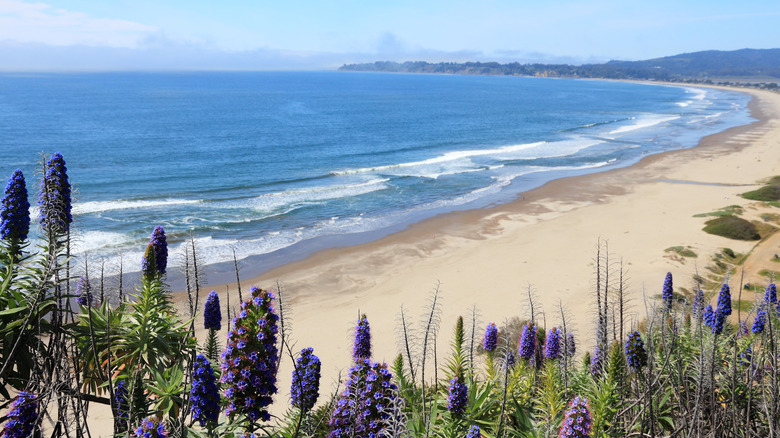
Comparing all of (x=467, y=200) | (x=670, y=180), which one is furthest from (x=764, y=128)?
(x=467, y=200)

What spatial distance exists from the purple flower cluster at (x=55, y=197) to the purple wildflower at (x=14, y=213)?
0.28m

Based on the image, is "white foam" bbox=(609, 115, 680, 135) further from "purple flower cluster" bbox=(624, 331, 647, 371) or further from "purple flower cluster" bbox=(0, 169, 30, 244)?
"purple flower cluster" bbox=(0, 169, 30, 244)

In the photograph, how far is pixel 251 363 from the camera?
480cm

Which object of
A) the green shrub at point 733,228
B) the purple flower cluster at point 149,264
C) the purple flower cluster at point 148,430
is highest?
the purple flower cluster at point 149,264

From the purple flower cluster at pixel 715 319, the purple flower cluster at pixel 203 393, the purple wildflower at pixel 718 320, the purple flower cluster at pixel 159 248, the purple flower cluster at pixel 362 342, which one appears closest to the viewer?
the purple flower cluster at pixel 203 393

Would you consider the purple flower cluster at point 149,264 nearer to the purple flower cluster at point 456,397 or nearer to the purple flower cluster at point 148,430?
the purple flower cluster at point 148,430

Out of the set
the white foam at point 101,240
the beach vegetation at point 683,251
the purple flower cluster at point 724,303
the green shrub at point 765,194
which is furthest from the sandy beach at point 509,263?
the white foam at point 101,240

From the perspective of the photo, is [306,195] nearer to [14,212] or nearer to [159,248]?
[159,248]

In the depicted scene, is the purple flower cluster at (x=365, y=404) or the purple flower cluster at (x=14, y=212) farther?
the purple flower cluster at (x=14, y=212)

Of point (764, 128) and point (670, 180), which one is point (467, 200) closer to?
point (670, 180)

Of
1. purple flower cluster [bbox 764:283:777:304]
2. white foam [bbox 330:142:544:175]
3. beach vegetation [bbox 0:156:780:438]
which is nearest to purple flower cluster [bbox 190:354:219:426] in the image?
beach vegetation [bbox 0:156:780:438]

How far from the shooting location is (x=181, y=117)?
89.0 meters

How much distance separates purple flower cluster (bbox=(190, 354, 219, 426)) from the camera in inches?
172

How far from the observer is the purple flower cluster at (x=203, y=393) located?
438 centimetres
